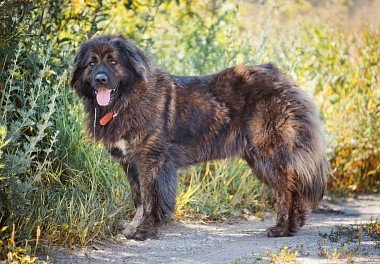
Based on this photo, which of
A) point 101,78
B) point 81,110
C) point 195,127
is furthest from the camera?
point 81,110

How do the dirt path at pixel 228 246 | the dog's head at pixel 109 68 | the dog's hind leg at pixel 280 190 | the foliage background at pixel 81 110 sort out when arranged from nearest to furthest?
the dirt path at pixel 228 246
the foliage background at pixel 81 110
the dog's head at pixel 109 68
the dog's hind leg at pixel 280 190

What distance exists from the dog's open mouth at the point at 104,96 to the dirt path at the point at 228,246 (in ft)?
3.99

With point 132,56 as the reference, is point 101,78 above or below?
below

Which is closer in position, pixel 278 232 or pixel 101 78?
pixel 101 78

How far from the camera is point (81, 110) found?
707 cm

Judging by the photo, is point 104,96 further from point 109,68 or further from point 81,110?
point 81,110

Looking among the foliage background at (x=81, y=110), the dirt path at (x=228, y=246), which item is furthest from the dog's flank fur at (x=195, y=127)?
the foliage background at (x=81, y=110)

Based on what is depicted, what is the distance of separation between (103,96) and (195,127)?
0.92 metres

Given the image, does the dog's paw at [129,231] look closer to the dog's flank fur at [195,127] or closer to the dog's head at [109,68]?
the dog's flank fur at [195,127]

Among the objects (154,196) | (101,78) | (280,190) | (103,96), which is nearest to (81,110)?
(103,96)

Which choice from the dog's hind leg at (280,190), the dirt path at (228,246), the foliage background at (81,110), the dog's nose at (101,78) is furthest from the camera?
the dog's hind leg at (280,190)

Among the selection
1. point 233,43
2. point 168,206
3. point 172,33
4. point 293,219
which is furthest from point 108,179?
point 172,33

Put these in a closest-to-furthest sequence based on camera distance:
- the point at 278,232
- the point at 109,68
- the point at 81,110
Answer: the point at 109,68 → the point at 278,232 → the point at 81,110

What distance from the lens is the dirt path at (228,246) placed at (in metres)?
5.18
